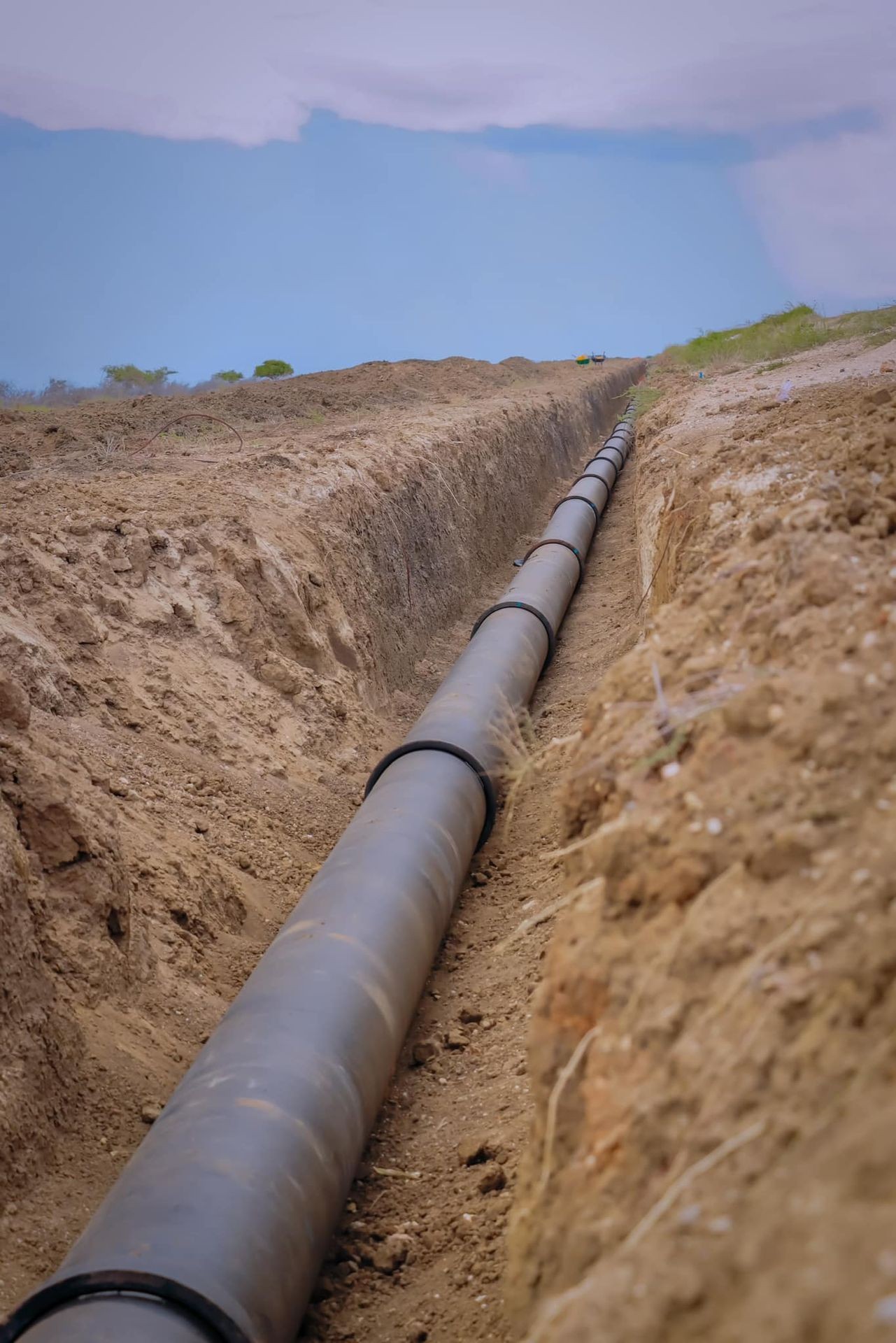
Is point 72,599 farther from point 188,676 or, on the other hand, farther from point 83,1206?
point 83,1206

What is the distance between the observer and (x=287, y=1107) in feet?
10.5

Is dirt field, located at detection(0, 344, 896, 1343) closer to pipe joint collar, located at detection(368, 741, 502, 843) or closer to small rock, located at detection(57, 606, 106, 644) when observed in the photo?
small rock, located at detection(57, 606, 106, 644)

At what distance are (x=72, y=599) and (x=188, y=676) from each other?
0.81 m

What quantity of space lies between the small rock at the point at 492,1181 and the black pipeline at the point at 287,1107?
447mm

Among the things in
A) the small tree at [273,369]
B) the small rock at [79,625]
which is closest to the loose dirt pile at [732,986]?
the small rock at [79,625]

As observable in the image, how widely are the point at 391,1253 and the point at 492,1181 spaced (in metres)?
0.41

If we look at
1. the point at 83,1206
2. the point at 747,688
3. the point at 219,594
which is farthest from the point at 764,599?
the point at 219,594

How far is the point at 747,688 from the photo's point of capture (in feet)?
7.34

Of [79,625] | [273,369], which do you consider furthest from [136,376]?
[79,625]

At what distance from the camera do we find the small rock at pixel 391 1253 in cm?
337

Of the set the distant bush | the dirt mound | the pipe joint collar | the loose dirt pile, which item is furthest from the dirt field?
the distant bush

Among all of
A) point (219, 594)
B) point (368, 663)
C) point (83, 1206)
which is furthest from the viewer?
point (368, 663)

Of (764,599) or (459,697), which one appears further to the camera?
(459,697)

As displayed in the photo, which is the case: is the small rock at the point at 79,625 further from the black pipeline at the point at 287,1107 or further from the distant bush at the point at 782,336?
the distant bush at the point at 782,336
